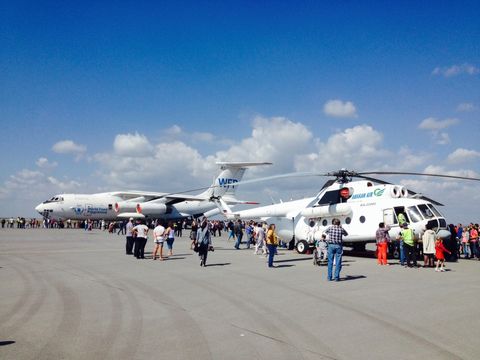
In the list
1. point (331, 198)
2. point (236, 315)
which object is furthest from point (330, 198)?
point (236, 315)

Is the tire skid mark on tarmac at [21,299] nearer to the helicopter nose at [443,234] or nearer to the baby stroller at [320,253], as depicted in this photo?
the baby stroller at [320,253]

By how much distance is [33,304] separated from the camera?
289 inches

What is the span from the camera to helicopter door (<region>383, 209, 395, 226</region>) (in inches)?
620

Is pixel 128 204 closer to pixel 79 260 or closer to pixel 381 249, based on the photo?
pixel 79 260

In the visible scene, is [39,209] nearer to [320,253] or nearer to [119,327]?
[320,253]

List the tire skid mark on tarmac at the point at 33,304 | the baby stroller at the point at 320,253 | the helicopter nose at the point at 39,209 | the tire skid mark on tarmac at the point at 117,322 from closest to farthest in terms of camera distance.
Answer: the tire skid mark on tarmac at the point at 117,322 < the tire skid mark on tarmac at the point at 33,304 < the baby stroller at the point at 320,253 < the helicopter nose at the point at 39,209

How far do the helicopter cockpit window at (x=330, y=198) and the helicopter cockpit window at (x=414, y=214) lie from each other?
337cm

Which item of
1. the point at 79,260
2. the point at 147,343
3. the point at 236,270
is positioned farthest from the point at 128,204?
the point at 147,343

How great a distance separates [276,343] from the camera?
5.18 metres

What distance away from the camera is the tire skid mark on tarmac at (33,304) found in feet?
19.2

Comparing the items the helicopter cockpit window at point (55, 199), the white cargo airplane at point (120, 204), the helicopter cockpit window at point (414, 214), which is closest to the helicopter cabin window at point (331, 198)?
the helicopter cockpit window at point (414, 214)

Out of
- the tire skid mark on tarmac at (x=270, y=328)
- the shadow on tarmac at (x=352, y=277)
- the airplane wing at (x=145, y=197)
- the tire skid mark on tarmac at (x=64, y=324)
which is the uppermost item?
the airplane wing at (x=145, y=197)

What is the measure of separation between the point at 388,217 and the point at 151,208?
34637 mm

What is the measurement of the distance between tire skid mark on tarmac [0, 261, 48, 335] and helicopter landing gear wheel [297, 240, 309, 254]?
11.9 m
